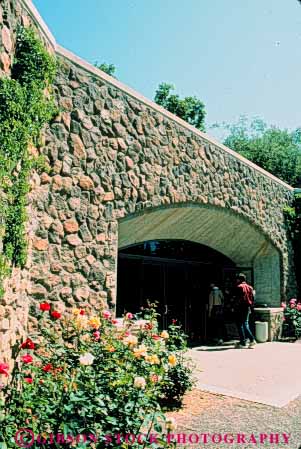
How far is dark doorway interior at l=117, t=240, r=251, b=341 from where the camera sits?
9406mm

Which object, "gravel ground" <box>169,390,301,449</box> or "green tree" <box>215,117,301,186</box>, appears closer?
"gravel ground" <box>169,390,301,449</box>

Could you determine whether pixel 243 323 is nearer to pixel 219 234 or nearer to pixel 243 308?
pixel 243 308

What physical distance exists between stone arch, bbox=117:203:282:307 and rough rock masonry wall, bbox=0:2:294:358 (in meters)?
0.36

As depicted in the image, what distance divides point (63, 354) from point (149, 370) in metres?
0.79

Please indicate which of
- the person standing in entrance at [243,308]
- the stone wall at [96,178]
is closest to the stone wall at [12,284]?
the stone wall at [96,178]

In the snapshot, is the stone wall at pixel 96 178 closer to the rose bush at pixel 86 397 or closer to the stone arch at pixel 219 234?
the stone arch at pixel 219 234

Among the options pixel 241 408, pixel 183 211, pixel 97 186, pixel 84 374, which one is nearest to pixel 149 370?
pixel 84 374

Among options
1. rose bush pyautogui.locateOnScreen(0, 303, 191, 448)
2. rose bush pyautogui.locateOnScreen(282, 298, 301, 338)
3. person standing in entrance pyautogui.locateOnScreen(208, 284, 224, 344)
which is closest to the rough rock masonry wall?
rose bush pyautogui.locateOnScreen(0, 303, 191, 448)

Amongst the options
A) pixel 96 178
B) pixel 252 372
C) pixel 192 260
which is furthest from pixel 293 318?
pixel 96 178

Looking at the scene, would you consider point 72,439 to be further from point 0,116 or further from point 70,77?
point 70,77

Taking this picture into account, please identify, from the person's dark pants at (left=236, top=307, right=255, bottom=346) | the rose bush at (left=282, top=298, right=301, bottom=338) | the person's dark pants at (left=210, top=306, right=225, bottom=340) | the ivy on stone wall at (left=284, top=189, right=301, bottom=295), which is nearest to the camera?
the person's dark pants at (left=236, top=307, right=255, bottom=346)

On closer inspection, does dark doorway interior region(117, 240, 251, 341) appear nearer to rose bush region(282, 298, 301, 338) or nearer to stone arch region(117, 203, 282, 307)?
stone arch region(117, 203, 282, 307)

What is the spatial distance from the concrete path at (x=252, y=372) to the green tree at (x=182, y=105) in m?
22.3

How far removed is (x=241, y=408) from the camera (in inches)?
189
